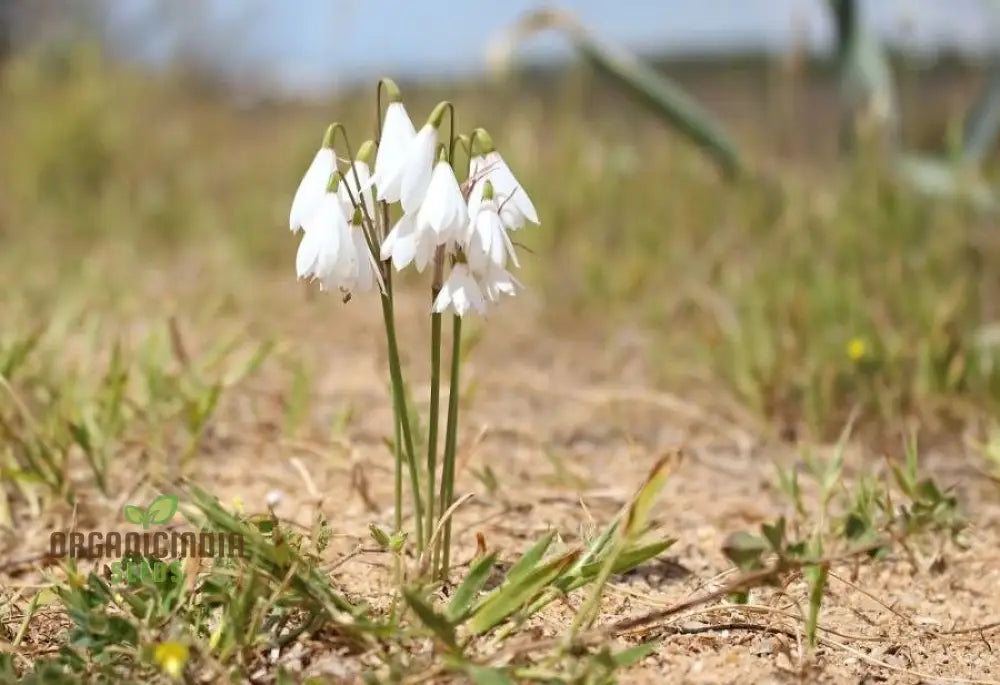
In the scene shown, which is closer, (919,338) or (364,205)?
(364,205)

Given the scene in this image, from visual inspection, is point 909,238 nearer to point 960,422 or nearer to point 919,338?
point 919,338

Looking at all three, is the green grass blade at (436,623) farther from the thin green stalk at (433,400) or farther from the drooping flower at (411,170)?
the drooping flower at (411,170)

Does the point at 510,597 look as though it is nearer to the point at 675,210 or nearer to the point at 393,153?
the point at 393,153

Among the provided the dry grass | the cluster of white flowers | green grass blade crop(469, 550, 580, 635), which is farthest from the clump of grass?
the cluster of white flowers

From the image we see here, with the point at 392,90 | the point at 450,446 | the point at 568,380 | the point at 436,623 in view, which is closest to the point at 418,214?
the point at 392,90

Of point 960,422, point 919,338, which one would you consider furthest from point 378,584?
point 919,338

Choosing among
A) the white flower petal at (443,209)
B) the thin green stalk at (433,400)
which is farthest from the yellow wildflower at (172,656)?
the white flower petal at (443,209)

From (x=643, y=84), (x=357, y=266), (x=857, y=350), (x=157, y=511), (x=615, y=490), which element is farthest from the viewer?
(x=643, y=84)

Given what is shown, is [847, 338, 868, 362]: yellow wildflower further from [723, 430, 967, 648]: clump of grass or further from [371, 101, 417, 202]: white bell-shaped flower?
[371, 101, 417, 202]: white bell-shaped flower
